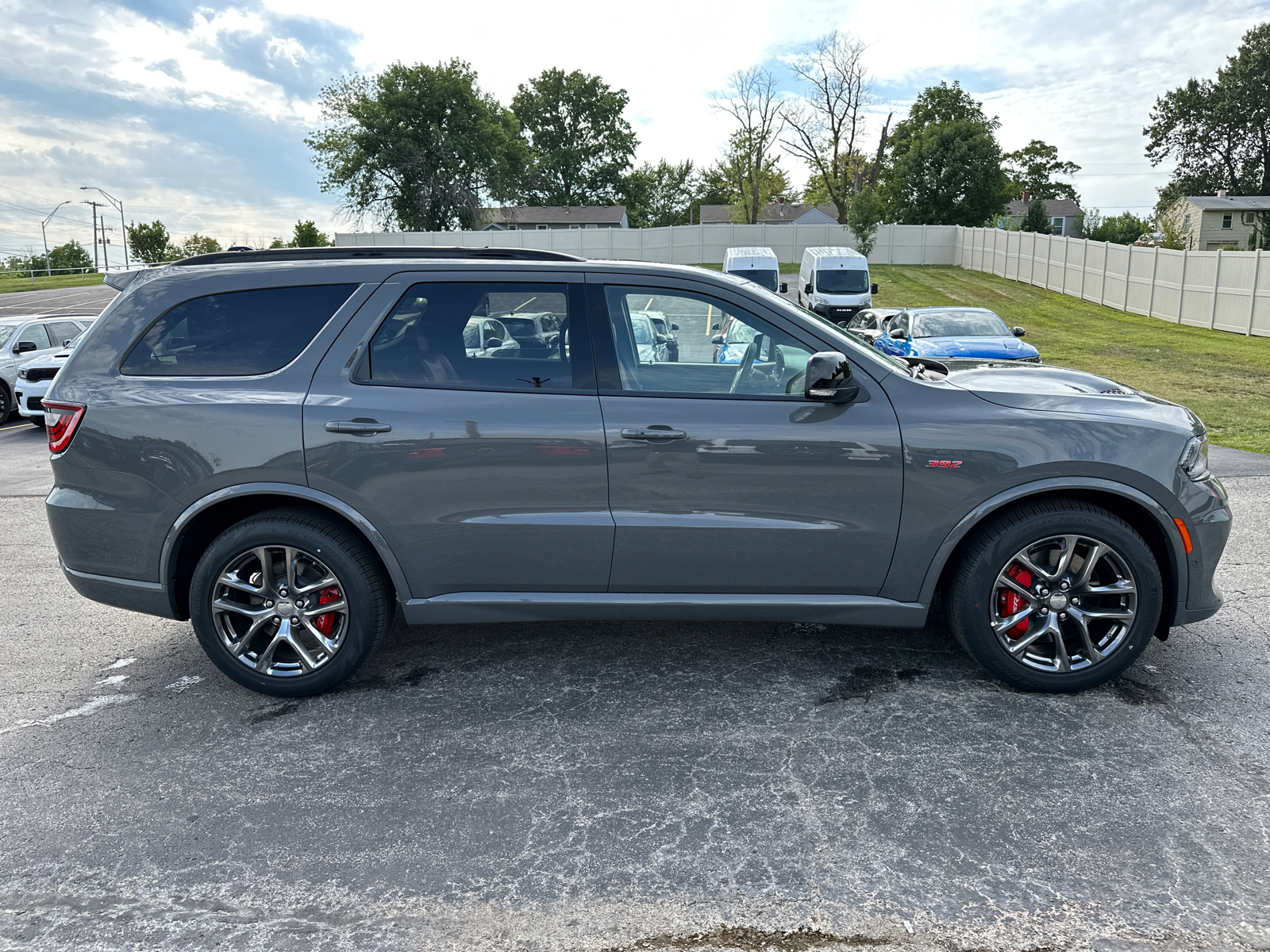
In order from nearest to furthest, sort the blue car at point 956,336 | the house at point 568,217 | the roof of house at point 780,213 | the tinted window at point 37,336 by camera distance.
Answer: the tinted window at point 37,336 < the blue car at point 956,336 < the roof of house at point 780,213 < the house at point 568,217

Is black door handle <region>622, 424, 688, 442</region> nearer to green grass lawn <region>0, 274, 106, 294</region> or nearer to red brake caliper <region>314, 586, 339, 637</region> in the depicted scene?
red brake caliper <region>314, 586, 339, 637</region>

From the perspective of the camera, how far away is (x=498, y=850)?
3039 mm

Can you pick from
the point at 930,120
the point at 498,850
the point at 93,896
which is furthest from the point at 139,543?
the point at 930,120

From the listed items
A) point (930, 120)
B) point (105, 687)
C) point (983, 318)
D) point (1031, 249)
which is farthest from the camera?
point (930, 120)

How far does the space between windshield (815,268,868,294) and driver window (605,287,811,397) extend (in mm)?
27218

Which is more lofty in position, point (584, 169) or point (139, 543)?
point (584, 169)

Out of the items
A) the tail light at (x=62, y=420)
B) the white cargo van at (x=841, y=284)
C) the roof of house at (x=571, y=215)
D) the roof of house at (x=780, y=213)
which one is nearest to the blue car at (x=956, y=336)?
the white cargo van at (x=841, y=284)

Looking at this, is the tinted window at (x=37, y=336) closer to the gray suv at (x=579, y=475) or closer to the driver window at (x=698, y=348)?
the gray suv at (x=579, y=475)

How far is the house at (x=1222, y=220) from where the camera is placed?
63625mm

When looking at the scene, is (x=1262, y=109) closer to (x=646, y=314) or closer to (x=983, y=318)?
(x=983, y=318)

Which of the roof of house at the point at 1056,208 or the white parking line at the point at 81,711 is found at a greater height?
the roof of house at the point at 1056,208

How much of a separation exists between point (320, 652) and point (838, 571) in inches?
89.3

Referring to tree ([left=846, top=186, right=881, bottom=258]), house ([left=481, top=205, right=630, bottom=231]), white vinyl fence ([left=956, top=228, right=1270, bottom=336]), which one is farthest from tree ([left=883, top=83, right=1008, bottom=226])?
house ([left=481, top=205, right=630, bottom=231])

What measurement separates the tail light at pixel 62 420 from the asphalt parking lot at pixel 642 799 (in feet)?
3.79
